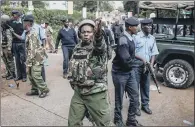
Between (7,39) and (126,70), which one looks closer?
(126,70)

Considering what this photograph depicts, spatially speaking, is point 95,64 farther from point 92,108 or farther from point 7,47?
point 7,47

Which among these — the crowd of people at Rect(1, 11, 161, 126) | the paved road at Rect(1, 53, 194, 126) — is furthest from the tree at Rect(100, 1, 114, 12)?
the paved road at Rect(1, 53, 194, 126)

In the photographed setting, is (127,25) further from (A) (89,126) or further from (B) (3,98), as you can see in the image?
(B) (3,98)

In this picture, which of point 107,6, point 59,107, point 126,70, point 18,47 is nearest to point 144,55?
point 126,70

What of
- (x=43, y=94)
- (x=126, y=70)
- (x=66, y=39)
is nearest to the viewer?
(x=126, y=70)

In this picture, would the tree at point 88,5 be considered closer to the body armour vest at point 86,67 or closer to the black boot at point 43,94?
the black boot at point 43,94

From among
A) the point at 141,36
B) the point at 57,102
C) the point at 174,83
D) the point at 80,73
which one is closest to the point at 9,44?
the point at 57,102

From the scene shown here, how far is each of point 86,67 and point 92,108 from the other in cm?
47

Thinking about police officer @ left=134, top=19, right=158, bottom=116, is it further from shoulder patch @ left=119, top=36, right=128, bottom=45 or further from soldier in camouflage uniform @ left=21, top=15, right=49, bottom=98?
soldier in camouflage uniform @ left=21, top=15, right=49, bottom=98

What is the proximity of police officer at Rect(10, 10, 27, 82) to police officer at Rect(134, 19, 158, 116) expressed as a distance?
10.5ft

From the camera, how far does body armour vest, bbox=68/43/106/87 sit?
128 inches

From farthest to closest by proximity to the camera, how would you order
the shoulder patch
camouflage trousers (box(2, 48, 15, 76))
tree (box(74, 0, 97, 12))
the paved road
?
tree (box(74, 0, 97, 12)) < camouflage trousers (box(2, 48, 15, 76)) < the paved road < the shoulder patch

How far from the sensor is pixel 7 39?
7203mm

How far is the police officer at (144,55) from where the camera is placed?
16.8 feet
